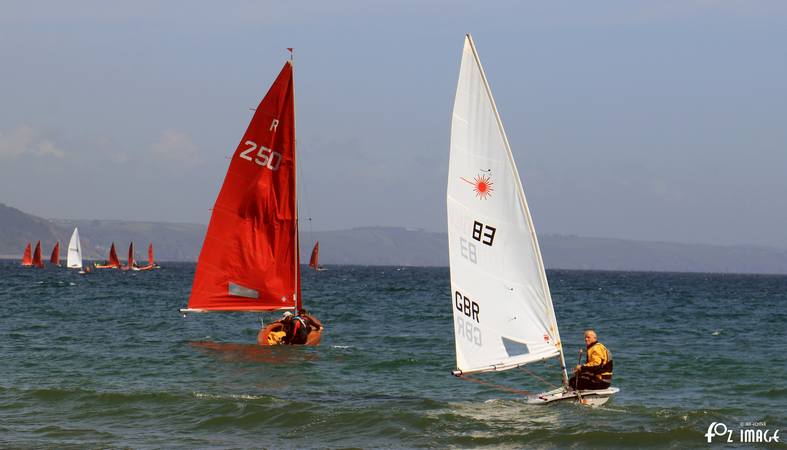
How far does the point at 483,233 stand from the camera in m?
17.3

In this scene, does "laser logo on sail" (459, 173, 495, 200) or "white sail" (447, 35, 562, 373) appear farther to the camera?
"laser logo on sail" (459, 173, 495, 200)

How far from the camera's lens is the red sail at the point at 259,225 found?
27.7 meters

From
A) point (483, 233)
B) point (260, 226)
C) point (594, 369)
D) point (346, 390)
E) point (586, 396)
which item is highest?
point (260, 226)

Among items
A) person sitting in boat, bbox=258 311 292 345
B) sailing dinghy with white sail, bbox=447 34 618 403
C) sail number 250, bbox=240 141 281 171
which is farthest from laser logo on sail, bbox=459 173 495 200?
person sitting in boat, bbox=258 311 292 345

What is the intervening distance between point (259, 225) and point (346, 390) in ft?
22.5

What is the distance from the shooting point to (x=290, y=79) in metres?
27.8

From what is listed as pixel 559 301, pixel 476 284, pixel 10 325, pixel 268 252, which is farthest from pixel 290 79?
pixel 559 301

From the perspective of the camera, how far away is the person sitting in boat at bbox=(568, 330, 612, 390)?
61.3 feet

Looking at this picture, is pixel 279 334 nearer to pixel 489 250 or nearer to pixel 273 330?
pixel 273 330

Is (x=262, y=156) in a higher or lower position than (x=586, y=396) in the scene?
higher

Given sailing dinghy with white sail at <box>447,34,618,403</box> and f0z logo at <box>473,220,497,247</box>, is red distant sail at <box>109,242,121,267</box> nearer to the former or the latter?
sailing dinghy with white sail at <box>447,34,618,403</box>

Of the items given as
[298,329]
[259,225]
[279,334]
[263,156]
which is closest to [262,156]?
[263,156]

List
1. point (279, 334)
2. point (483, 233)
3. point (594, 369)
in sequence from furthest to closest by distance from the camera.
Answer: point (279, 334), point (594, 369), point (483, 233)

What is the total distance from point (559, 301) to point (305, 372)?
47563 millimetres
